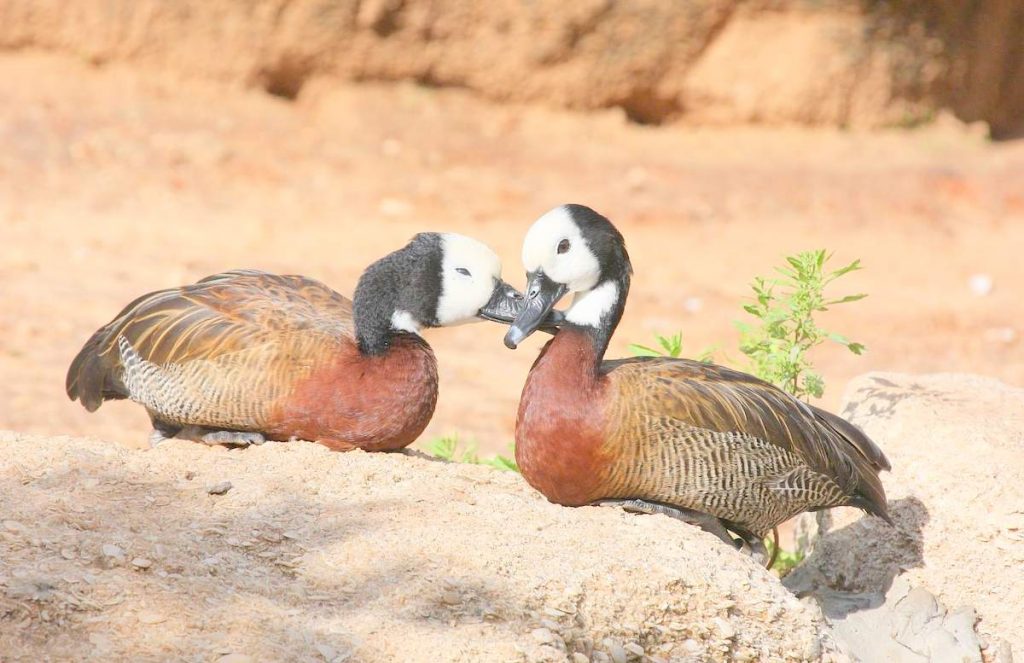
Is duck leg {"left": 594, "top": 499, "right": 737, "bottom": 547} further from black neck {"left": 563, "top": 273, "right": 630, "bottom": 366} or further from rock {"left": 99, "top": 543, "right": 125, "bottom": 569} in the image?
rock {"left": 99, "top": 543, "right": 125, "bottom": 569}

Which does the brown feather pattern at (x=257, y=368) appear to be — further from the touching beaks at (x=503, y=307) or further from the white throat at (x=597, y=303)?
the white throat at (x=597, y=303)

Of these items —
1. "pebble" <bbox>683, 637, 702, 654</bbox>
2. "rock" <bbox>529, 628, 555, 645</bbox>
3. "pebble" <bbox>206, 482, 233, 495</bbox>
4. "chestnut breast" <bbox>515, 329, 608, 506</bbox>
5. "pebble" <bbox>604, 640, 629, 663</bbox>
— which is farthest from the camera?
"chestnut breast" <bbox>515, 329, 608, 506</bbox>

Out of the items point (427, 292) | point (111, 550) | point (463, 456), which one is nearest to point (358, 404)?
point (427, 292)

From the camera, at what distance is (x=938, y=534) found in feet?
16.6

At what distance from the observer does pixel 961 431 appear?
5.21 meters

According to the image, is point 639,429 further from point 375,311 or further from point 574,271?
point 375,311

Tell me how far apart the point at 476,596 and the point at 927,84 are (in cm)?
1155

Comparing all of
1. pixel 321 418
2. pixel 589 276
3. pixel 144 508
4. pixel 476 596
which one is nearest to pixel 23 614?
pixel 144 508

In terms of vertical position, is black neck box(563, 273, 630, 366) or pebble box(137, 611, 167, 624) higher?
black neck box(563, 273, 630, 366)

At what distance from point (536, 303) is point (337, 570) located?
50.7 inches

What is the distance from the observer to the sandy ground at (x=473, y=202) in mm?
9422

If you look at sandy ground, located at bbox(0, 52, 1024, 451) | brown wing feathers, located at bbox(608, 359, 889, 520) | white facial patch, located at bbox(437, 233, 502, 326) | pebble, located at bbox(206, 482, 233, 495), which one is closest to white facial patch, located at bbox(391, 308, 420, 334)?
white facial patch, located at bbox(437, 233, 502, 326)

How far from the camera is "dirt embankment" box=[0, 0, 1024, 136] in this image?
12.2 metres

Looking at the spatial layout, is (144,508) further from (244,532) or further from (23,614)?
(23,614)
